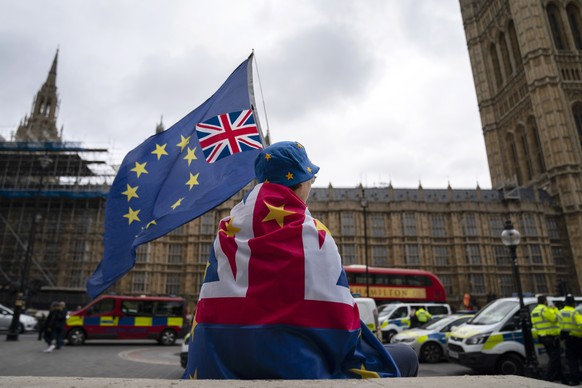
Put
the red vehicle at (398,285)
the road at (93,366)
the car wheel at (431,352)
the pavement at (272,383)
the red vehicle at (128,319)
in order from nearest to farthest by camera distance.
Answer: the pavement at (272,383) → the road at (93,366) → the car wheel at (431,352) → the red vehicle at (128,319) → the red vehicle at (398,285)

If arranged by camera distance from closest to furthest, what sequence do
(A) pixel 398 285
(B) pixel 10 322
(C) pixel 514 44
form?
1. (B) pixel 10 322
2. (A) pixel 398 285
3. (C) pixel 514 44

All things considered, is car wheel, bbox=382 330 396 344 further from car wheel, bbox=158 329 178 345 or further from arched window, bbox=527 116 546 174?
arched window, bbox=527 116 546 174

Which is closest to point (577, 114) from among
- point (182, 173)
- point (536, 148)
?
point (536, 148)

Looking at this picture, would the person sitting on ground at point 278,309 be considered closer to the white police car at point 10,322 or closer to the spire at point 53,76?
the white police car at point 10,322

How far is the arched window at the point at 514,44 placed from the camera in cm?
5166

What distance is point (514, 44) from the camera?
52.5 m

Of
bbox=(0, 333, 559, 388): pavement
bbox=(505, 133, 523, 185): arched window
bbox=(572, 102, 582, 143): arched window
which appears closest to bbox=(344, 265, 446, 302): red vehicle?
bbox=(0, 333, 559, 388): pavement

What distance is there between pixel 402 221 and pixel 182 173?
35864mm

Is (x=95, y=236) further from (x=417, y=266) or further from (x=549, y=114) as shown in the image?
(x=549, y=114)

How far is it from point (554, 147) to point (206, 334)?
2016 inches

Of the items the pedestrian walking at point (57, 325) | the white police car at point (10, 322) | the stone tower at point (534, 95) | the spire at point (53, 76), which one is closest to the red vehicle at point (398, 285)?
the pedestrian walking at point (57, 325)

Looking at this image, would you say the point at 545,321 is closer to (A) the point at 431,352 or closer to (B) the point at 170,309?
(A) the point at 431,352

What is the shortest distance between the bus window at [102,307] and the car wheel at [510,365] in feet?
49.2

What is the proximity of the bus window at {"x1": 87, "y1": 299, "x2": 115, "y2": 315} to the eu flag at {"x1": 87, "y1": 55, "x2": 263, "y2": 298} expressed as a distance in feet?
47.0
